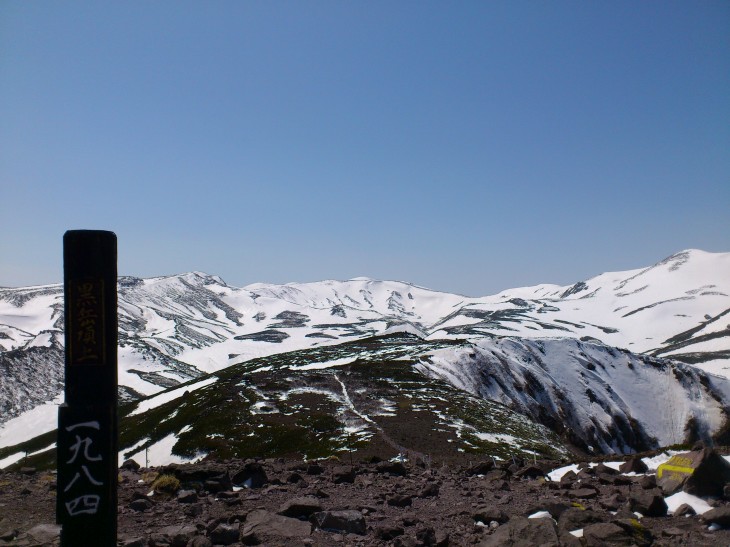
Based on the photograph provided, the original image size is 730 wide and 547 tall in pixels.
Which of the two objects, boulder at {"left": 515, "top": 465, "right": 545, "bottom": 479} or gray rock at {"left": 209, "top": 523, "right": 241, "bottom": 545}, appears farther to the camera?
boulder at {"left": 515, "top": 465, "right": 545, "bottom": 479}

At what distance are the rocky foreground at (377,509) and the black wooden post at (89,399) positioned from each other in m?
0.64

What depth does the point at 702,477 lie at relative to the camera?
16.6m

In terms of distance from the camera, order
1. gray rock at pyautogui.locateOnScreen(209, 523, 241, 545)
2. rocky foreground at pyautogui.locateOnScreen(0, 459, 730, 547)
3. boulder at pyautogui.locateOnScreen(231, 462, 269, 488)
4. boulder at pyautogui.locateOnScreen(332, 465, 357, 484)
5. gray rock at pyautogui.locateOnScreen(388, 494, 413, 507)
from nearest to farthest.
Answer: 1. rocky foreground at pyautogui.locateOnScreen(0, 459, 730, 547)
2. gray rock at pyautogui.locateOnScreen(209, 523, 241, 545)
3. gray rock at pyautogui.locateOnScreen(388, 494, 413, 507)
4. boulder at pyautogui.locateOnScreen(231, 462, 269, 488)
5. boulder at pyautogui.locateOnScreen(332, 465, 357, 484)

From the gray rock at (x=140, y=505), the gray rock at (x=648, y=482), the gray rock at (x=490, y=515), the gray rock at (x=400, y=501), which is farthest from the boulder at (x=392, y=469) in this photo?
the gray rock at (x=140, y=505)

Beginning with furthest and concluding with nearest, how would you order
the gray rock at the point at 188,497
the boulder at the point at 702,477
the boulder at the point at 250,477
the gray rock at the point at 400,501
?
the boulder at the point at 250,477
the gray rock at the point at 400,501
the gray rock at the point at 188,497
the boulder at the point at 702,477

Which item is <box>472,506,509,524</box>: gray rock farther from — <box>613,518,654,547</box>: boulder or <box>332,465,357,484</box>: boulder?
<box>332,465,357,484</box>: boulder

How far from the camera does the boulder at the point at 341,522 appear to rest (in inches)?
610

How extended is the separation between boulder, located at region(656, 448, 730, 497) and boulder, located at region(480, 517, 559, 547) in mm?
6357

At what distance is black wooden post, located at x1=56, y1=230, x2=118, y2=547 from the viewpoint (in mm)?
11141

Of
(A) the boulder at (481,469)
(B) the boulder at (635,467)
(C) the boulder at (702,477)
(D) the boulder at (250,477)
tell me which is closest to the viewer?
(C) the boulder at (702,477)

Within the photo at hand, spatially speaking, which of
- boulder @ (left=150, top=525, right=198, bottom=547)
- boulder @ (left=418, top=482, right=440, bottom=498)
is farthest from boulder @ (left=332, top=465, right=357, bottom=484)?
boulder @ (left=150, top=525, right=198, bottom=547)

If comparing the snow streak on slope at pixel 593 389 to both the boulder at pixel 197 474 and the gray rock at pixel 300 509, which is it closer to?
the boulder at pixel 197 474

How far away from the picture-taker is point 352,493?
20609 mm

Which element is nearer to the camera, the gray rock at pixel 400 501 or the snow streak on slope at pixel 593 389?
the gray rock at pixel 400 501
